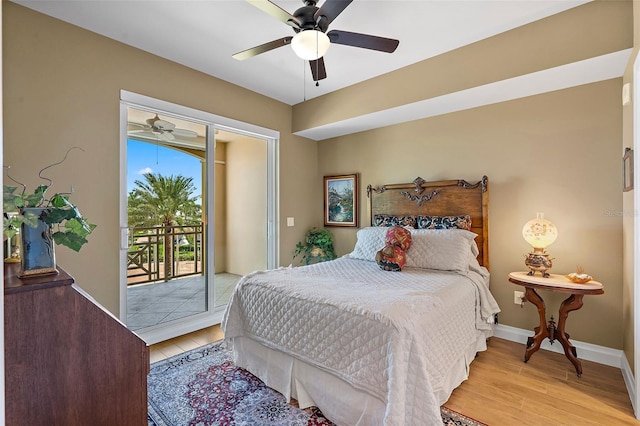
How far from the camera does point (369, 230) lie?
3410 mm

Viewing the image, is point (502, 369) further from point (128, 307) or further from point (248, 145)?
point (248, 145)

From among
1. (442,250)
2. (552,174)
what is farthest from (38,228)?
(552,174)

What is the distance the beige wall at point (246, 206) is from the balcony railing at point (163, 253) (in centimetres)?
49

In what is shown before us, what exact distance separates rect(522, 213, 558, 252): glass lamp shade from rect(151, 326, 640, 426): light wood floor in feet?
3.18

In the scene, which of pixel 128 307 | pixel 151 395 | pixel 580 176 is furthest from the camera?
pixel 128 307

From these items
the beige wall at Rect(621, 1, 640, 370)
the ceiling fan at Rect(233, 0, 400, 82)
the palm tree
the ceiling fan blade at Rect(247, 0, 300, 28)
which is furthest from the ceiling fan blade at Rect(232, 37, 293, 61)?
the beige wall at Rect(621, 1, 640, 370)

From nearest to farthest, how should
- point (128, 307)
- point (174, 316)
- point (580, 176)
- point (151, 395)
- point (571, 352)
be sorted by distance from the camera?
1. point (151, 395)
2. point (571, 352)
3. point (580, 176)
4. point (128, 307)
5. point (174, 316)

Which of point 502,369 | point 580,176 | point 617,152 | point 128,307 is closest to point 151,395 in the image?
point 128,307

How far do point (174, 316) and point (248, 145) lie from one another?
2.20m

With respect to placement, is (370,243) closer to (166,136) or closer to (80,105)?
(166,136)

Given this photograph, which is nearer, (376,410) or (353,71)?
(376,410)

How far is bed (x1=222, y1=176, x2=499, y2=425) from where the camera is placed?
5.17ft

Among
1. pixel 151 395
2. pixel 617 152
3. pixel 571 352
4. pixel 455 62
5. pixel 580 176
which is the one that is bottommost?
pixel 151 395

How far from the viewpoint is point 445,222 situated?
321 cm
